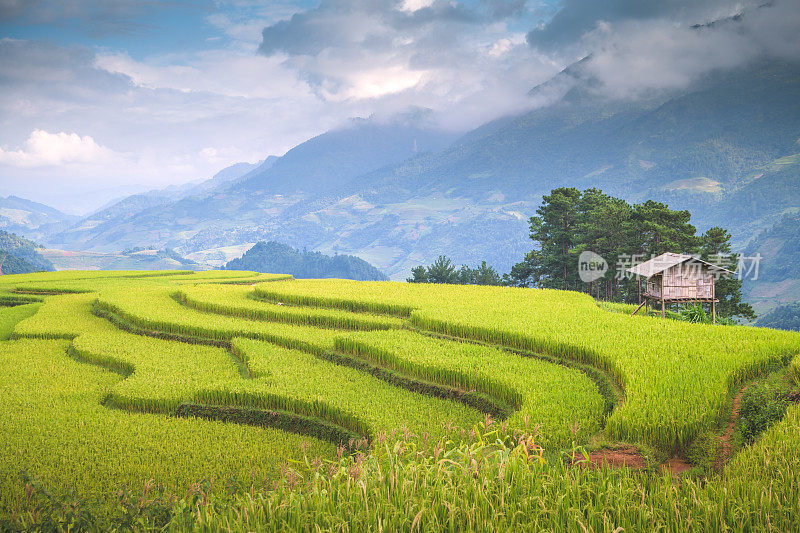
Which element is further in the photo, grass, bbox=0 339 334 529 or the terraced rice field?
the terraced rice field

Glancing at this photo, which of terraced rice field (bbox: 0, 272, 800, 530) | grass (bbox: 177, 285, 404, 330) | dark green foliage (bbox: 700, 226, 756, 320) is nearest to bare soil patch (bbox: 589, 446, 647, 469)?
terraced rice field (bbox: 0, 272, 800, 530)

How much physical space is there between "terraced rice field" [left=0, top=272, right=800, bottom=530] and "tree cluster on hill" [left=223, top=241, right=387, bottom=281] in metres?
133

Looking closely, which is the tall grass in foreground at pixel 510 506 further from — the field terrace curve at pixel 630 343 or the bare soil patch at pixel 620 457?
the field terrace curve at pixel 630 343

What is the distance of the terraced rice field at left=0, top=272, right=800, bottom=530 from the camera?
5.82m

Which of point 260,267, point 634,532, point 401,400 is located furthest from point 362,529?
point 260,267

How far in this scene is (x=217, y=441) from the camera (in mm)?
7449

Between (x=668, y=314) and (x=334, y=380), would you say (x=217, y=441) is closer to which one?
(x=334, y=380)

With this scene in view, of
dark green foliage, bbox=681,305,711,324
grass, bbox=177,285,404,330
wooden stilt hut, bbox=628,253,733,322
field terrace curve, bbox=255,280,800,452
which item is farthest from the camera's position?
dark green foliage, bbox=681,305,711,324

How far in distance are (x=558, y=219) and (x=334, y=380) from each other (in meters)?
32.4

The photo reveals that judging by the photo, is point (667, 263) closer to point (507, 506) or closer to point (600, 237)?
point (600, 237)

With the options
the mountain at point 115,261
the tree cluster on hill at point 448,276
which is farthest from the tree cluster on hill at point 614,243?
the mountain at point 115,261

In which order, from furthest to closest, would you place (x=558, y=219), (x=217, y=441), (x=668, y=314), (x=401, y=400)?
(x=558, y=219) → (x=668, y=314) → (x=401, y=400) → (x=217, y=441)

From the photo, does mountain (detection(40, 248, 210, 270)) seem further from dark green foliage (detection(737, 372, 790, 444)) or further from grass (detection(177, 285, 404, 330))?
dark green foliage (detection(737, 372, 790, 444))

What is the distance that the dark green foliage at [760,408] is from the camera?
5.77 m
